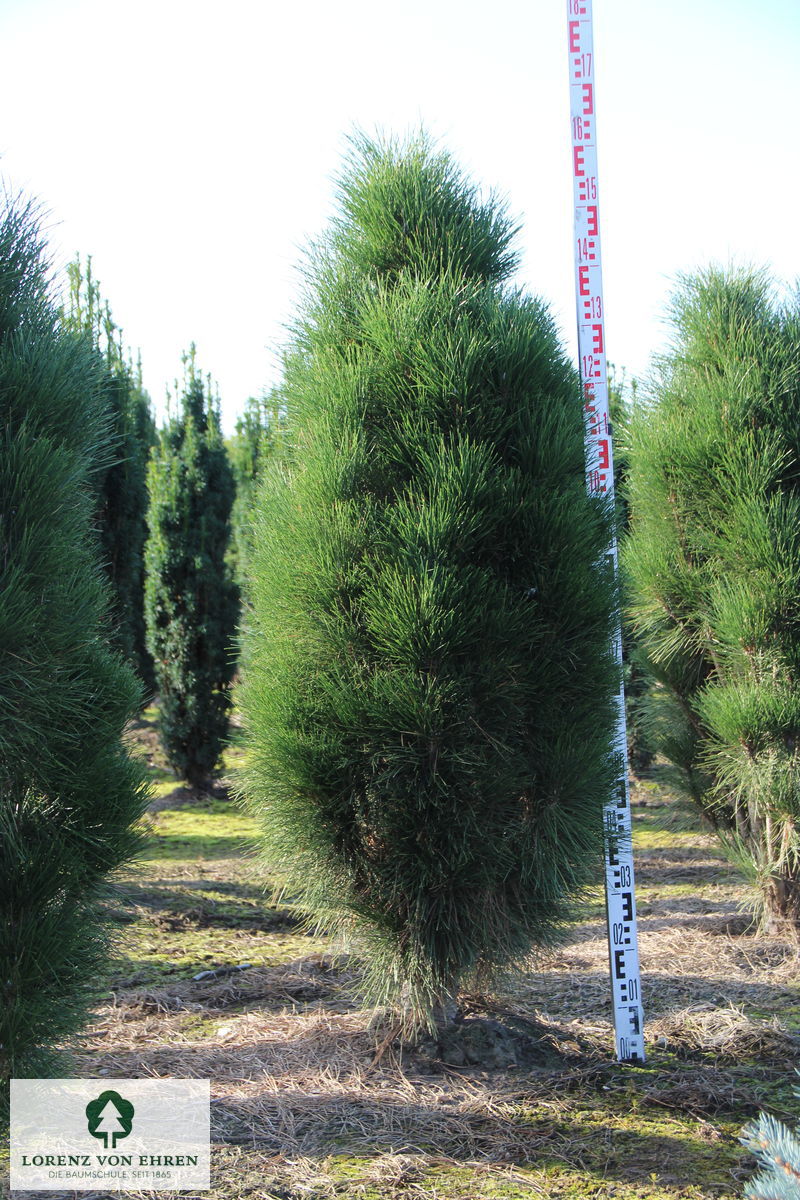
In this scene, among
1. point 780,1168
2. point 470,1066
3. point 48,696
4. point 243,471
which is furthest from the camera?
point 243,471

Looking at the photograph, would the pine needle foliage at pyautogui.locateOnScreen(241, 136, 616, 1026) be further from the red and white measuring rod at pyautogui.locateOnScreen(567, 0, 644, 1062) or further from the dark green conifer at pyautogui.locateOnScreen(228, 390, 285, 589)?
the dark green conifer at pyautogui.locateOnScreen(228, 390, 285, 589)

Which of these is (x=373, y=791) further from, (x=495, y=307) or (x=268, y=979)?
(x=268, y=979)

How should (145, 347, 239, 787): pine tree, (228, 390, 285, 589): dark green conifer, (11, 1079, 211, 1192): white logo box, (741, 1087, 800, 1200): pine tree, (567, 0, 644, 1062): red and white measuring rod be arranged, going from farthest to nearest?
(228, 390, 285, 589): dark green conifer, (145, 347, 239, 787): pine tree, (567, 0, 644, 1062): red and white measuring rod, (11, 1079, 211, 1192): white logo box, (741, 1087, 800, 1200): pine tree

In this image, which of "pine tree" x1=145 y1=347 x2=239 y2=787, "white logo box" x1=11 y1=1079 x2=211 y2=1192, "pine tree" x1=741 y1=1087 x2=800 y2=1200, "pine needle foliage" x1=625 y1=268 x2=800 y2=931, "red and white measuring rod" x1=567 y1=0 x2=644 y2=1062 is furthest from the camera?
"pine tree" x1=145 y1=347 x2=239 y2=787

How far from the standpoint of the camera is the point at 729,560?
→ 511 centimetres

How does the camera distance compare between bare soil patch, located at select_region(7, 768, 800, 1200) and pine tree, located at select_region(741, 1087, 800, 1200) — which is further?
bare soil patch, located at select_region(7, 768, 800, 1200)

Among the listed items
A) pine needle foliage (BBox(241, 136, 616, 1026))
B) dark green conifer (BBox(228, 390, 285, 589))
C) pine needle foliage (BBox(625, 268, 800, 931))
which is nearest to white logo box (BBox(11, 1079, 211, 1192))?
pine needle foliage (BBox(241, 136, 616, 1026))

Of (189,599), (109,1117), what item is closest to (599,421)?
(109,1117)

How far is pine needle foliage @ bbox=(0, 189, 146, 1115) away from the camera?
256 cm

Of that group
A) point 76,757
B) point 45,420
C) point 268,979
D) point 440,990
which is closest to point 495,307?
point 45,420

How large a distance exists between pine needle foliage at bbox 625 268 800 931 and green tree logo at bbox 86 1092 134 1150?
347 centimetres

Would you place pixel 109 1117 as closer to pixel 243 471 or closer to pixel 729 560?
pixel 729 560

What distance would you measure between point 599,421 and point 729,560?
1.53m

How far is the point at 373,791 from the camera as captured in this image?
3311 millimetres
